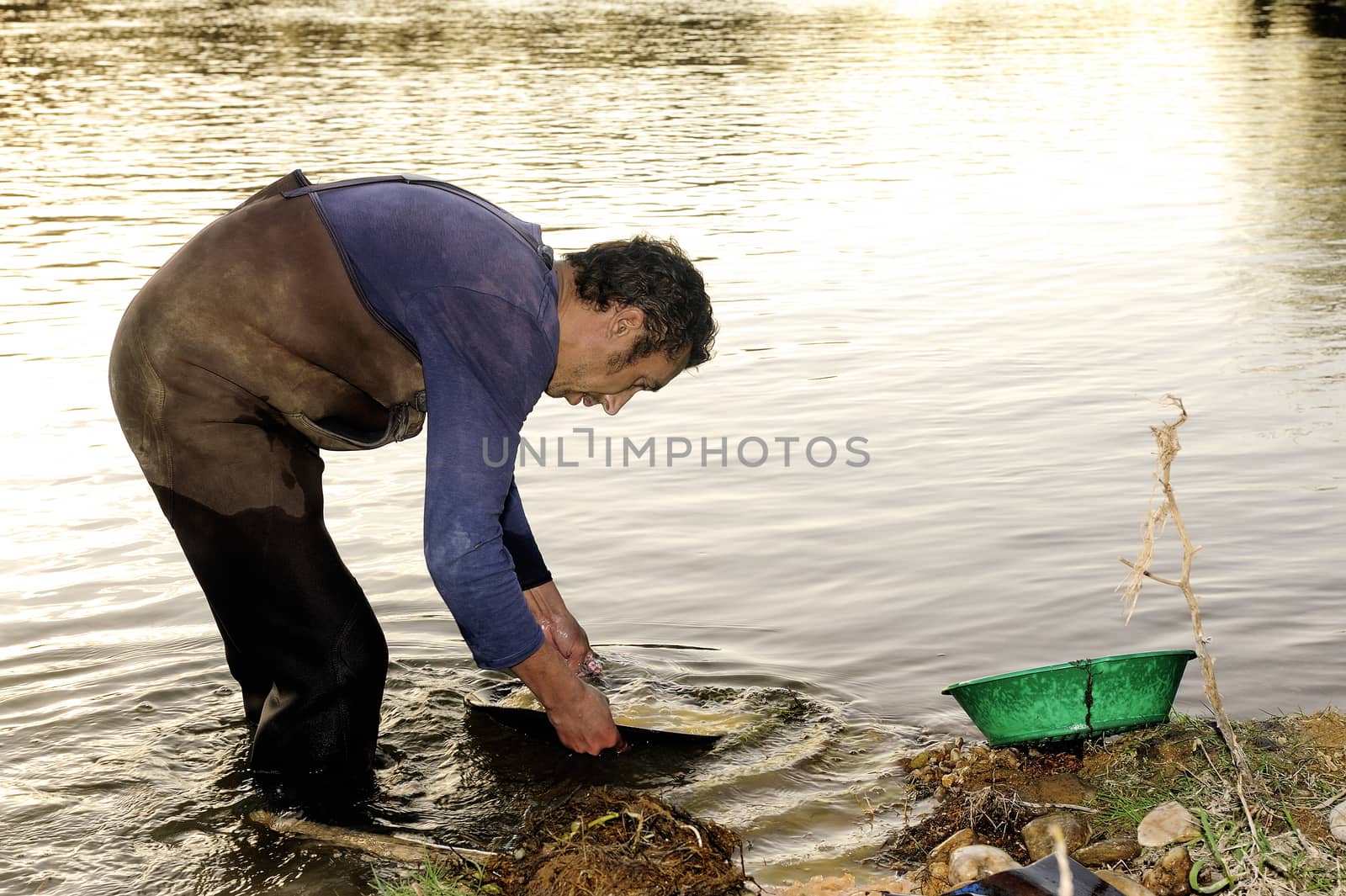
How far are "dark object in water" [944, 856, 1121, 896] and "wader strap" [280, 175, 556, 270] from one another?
163cm

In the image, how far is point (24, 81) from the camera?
2467 cm

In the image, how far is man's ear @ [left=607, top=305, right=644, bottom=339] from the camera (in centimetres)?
319

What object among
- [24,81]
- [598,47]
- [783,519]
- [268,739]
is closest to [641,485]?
[783,519]

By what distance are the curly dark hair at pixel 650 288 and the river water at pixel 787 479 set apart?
1437 millimetres

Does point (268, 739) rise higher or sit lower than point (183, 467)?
lower

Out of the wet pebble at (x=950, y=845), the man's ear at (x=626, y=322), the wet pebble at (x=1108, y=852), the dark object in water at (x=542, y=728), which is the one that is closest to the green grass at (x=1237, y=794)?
the wet pebble at (x=1108, y=852)

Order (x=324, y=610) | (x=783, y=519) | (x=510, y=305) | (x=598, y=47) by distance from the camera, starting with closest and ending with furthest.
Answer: (x=510, y=305) < (x=324, y=610) < (x=783, y=519) < (x=598, y=47)

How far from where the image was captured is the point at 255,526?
3.41 metres

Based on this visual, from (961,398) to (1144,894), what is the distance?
16.0ft

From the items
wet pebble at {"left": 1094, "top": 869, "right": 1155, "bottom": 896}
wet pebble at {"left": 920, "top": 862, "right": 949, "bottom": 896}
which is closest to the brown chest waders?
wet pebble at {"left": 920, "top": 862, "right": 949, "bottom": 896}

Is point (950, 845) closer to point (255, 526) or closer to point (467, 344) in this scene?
point (467, 344)

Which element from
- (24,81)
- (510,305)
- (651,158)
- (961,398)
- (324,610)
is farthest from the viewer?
(24,81)

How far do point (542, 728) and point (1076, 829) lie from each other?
167 centimetres

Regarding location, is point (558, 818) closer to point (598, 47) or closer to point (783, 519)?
point (783, 519)
